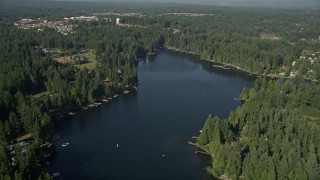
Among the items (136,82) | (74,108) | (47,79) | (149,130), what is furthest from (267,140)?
(47,79)

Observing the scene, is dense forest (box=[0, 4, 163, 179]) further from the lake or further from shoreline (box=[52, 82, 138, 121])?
the lake

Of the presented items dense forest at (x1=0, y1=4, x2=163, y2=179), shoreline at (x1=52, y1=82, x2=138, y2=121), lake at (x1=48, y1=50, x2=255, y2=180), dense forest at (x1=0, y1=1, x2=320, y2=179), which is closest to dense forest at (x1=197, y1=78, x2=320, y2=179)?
dense forest at (x1=0, y1=1, x2=320, y2=179)

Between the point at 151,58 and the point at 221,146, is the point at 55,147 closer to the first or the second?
the point at 221,146

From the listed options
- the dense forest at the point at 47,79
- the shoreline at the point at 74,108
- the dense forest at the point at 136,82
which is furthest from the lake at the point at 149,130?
the dense forest at the point at 47,79

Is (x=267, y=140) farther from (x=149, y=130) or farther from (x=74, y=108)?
(x=74, y=108)

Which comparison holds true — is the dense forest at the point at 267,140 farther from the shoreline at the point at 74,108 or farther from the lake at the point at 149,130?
the shoreline at the point at 74,108

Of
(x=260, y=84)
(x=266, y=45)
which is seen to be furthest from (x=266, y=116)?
(x=266, y=45)
